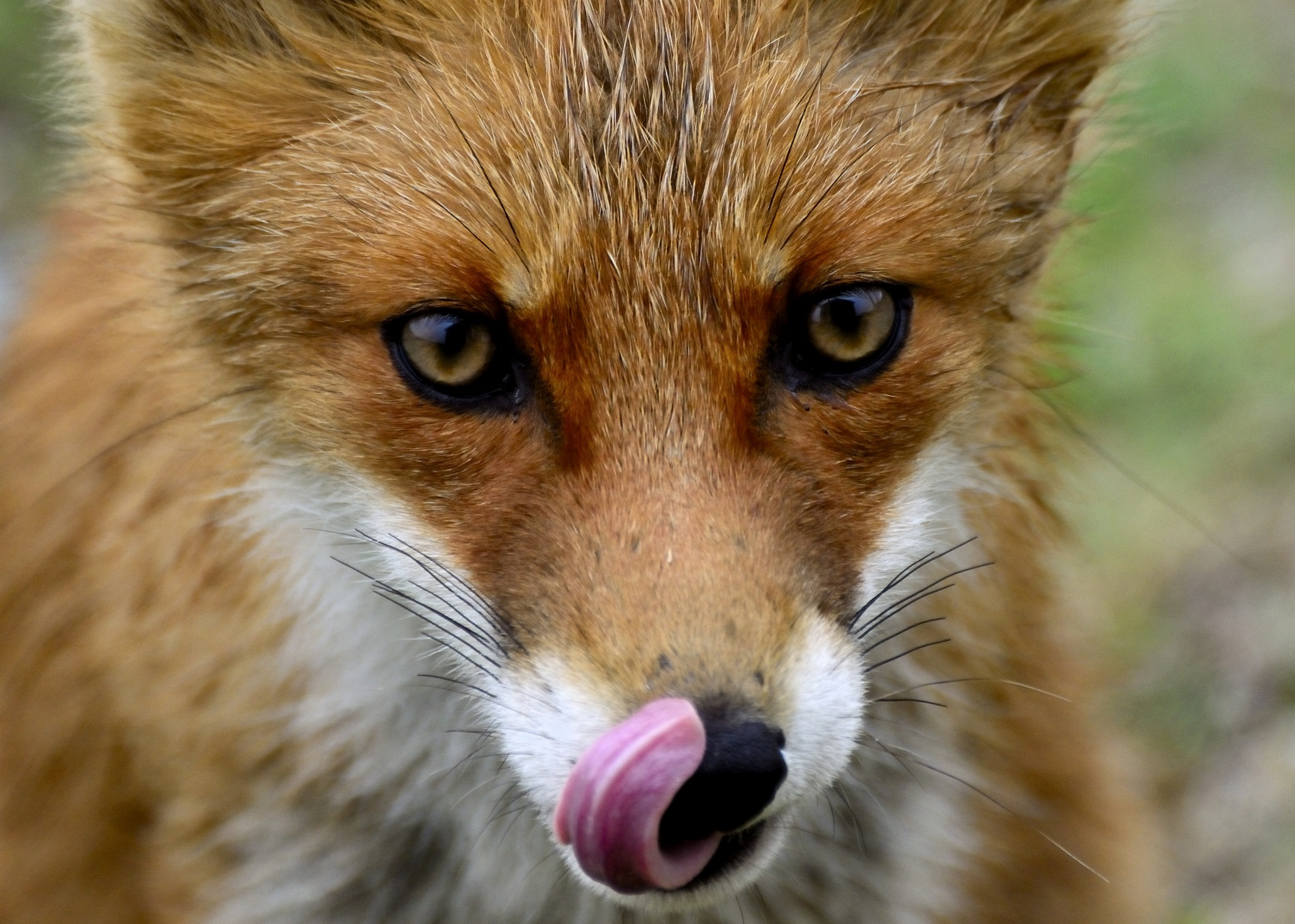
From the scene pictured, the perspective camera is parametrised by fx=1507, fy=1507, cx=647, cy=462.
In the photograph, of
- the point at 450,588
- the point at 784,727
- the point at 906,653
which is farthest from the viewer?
the point at 906,653

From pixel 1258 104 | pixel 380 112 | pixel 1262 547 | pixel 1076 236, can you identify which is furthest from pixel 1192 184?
pixel 380 112

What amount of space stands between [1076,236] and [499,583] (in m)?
2.08

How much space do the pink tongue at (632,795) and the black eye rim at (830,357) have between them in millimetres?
859

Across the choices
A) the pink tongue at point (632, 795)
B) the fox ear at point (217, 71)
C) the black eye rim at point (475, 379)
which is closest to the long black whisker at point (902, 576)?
the pink tongue at point (632, 795)

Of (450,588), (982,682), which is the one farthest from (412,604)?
(982,682)

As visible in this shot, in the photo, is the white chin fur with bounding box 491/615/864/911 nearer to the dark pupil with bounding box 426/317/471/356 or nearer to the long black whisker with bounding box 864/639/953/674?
the long black whisker with bounding box 864/639/953/674

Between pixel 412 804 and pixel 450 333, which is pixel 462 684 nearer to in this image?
pixel 412 804

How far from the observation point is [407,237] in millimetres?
3215

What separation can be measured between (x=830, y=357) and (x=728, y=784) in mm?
984

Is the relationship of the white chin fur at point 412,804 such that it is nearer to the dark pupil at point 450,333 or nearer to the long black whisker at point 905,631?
the long black whisker at point 905,631

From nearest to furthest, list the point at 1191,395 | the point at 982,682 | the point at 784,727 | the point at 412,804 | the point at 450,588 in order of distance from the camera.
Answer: the point at 784,727 → the point at 450,588 → the point at 412,804 → the point at 982,682 → the point at 1191,395

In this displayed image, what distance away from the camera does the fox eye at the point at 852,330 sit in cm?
326

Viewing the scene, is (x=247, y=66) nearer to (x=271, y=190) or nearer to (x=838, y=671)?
(x=271, y=190)

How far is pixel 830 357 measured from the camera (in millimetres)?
3279
